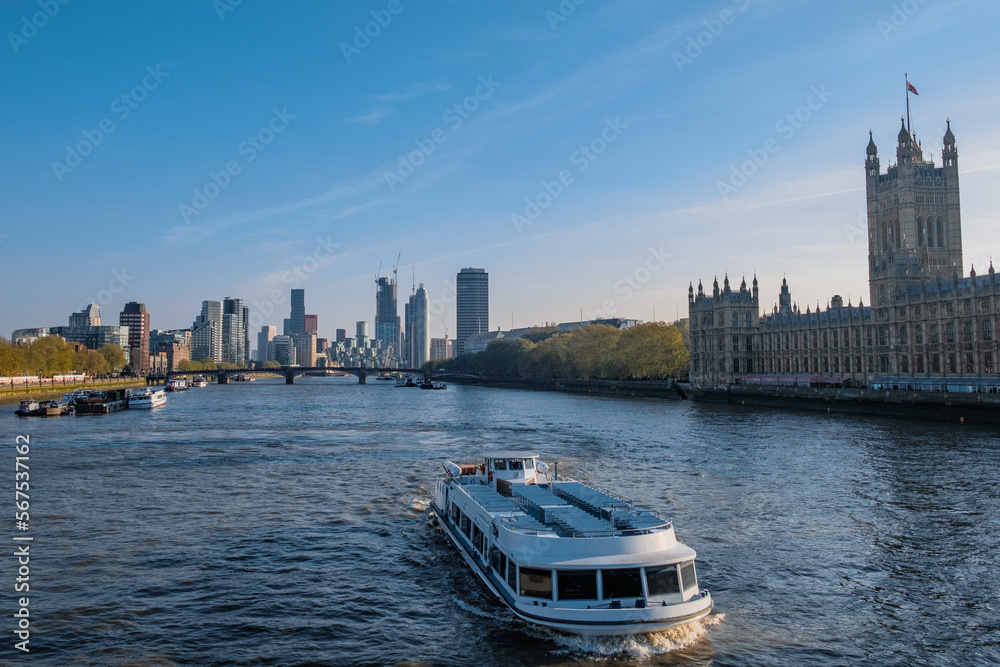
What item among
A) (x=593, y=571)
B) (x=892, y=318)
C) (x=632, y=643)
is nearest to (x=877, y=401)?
(x=892, y=318)

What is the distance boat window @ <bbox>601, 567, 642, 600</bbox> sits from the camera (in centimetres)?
2281

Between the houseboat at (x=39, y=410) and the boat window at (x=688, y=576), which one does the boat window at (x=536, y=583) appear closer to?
the boat window at (x=688, y=576)

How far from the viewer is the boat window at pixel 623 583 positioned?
22.8 meters

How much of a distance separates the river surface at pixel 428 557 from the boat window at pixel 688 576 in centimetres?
152

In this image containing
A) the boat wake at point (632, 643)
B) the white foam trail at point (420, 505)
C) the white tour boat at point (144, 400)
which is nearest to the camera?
the boat wake at point (632, 643)

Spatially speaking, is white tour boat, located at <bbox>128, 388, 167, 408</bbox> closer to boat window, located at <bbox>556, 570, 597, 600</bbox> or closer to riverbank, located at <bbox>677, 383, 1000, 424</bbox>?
riverbank, located at <bbox>677, 383, 1000, 424</bbox>

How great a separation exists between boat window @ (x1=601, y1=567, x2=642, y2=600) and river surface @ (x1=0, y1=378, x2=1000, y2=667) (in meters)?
1.43

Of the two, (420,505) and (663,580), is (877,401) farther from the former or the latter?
(663,580)

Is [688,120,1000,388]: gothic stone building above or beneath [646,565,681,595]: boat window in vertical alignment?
above

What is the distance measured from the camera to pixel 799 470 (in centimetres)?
5556

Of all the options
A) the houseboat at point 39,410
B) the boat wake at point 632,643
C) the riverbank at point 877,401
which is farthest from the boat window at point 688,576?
the houseboat at point 39,410

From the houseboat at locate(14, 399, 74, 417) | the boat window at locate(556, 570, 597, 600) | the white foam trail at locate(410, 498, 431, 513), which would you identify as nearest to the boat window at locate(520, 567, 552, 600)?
the boat window at locate(556, 570, 597, 600)

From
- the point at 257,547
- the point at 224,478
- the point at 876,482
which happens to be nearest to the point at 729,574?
the point at 257,547

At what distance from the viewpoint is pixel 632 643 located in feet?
73.9
